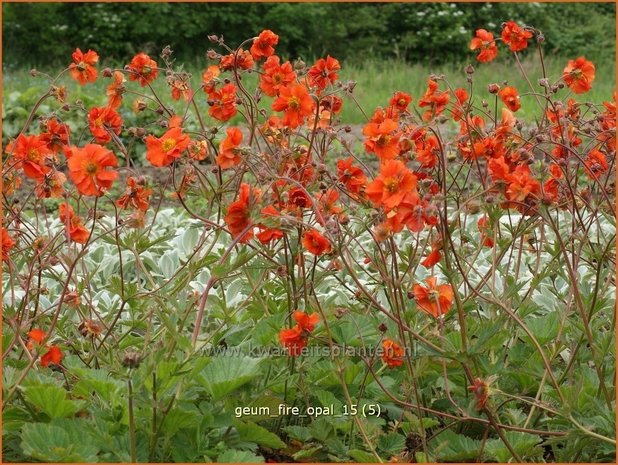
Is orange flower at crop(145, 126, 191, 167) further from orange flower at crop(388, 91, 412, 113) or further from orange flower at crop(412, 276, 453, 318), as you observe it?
orange flower at crop(388, 91, 412, 113)

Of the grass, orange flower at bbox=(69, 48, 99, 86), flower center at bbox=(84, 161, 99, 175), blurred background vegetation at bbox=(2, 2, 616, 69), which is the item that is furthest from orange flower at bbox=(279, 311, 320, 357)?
blurred background vegetation at bbox=(2, 2, 616, 69)

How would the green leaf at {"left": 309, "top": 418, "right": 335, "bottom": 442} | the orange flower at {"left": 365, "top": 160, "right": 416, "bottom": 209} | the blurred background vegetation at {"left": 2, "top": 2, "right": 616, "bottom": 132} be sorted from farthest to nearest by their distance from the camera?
Answer: 1. the blurred background vegetation at {"left": 2, "top": 2, "right": 616, "bottom": 132}
2. the green leaf at {"left": 309, "top": 418, "right": 335, "bottom": 442}
3. the orange flower at {"left": 365, "top": 160, "right": 416, "bottom": 209}

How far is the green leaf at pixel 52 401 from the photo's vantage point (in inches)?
63.8

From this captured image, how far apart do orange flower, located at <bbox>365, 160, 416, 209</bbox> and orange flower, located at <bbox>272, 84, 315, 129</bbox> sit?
46 centimetres

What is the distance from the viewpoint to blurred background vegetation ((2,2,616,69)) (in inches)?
473

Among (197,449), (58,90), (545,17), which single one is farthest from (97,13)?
(197,449)

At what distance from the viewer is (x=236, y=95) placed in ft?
6.88

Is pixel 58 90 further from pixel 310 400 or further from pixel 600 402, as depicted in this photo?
pixel 600 402

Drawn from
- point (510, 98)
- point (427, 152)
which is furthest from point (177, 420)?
point (510, 98)

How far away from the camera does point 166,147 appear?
1.70 meters

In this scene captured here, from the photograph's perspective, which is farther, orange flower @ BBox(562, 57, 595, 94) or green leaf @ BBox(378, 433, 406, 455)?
orange flower @ BBox(562, 57, 595, 94)

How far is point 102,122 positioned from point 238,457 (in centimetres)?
87

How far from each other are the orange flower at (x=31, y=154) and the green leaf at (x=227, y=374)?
0.61 m

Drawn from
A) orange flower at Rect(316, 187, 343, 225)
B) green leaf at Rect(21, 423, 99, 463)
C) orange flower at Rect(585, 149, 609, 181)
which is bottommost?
green leaf at Rect(21, 423, 99, 463)
